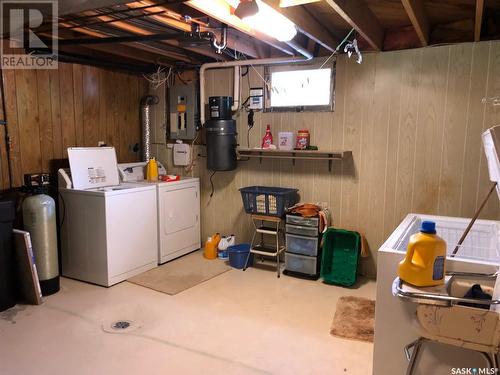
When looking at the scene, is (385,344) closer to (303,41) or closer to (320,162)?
(320,162)

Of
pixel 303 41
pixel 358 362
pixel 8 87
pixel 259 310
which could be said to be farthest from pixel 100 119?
pixel 358 362

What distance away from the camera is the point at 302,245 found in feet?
13.1

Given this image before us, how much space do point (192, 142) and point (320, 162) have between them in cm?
169

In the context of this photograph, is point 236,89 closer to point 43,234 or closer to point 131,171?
point 131,171

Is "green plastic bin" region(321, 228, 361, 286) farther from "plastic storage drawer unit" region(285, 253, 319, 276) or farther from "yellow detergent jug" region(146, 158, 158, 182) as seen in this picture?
"yellow detergent jug" region(146, 158, 158, 182)

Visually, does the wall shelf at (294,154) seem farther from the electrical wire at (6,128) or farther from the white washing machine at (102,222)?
the electrical wire at (6,128)

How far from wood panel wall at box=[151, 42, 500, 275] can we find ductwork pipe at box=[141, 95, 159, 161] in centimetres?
138

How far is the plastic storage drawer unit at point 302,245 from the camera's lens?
12.9ft

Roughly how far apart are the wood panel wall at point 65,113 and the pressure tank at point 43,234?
55cm

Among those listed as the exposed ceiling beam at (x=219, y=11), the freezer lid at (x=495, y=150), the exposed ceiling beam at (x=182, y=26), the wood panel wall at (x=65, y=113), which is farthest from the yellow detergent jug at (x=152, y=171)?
the freezer lid at (x=495, y=150)

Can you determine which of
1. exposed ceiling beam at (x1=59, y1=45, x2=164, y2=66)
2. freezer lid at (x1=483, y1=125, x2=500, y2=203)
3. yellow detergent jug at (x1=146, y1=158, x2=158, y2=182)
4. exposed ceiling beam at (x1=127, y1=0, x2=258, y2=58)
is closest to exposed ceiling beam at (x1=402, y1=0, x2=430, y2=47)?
freezer lid at (x1=483, y1=125, x2=500, y2=203)

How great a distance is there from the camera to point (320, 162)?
4195mm

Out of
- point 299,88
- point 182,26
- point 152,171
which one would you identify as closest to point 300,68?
point 299,88

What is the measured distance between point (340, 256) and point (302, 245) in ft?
1.29
